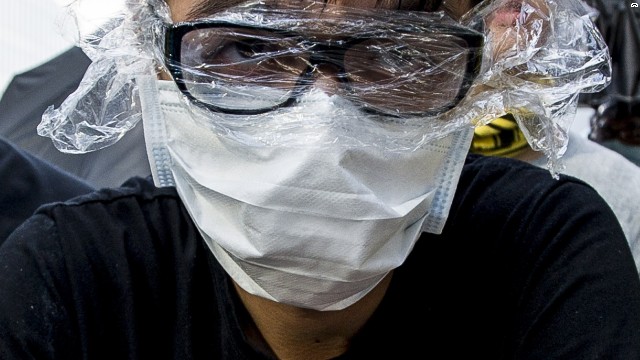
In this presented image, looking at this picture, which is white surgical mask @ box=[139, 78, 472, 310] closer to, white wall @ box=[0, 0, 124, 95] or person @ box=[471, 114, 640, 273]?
person @ box=[471, 114, 640, 273]

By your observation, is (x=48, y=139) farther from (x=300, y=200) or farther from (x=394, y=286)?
(x=300, y=200)

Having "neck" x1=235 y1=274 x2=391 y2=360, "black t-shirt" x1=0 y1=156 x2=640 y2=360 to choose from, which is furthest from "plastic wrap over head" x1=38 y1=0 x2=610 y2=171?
"neck" x1=235 y1=274 x2=391 y2=360

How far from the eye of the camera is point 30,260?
4.52 feet

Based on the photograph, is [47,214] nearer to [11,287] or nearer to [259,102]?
[11,287]

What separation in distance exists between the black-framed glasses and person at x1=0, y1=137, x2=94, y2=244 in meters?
0.61

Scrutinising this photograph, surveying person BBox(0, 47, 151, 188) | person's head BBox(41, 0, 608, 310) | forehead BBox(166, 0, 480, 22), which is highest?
forehead BBox(166, 0, 480, 22)

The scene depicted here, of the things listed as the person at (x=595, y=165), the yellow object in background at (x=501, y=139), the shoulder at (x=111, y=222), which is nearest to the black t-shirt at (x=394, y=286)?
the shoulder at (x=111, y=222)

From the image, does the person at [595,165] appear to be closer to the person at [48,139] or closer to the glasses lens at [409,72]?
the glasses lens at [409,72]

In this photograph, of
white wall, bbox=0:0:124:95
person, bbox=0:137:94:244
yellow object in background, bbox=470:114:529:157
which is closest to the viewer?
person, bbox=0:137:94:244

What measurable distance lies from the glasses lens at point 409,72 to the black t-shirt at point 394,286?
1.05ft

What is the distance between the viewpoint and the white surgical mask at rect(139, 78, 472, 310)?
1239 millimetres

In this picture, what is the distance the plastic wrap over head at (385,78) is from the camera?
1.29 metres

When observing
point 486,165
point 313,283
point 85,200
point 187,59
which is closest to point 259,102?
point 187,59

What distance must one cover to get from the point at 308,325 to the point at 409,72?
430mm
